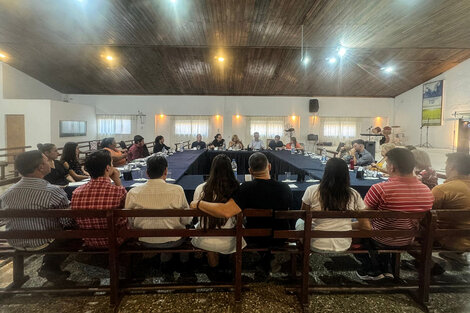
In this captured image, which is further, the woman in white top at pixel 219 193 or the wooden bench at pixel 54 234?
the woman in white top at pixel 219 193

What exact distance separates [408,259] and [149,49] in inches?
327

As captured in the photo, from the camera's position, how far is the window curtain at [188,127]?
1300cm

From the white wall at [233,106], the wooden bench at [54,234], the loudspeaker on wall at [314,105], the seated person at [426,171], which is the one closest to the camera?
the wooden bench at [54,234]

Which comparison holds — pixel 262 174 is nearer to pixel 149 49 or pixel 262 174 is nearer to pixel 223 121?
pixel 149 49

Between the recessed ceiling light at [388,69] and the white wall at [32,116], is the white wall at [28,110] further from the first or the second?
the recessed ceiling light at [388,69]

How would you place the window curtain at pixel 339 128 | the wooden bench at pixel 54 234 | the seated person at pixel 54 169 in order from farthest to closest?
the window curtain at pixel 339 128
the seated person at pixel 54 169
the wooden bench at pixel 54 234


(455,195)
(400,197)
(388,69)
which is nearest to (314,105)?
(388,69)

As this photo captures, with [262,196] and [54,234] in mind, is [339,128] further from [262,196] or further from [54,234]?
[54,234]

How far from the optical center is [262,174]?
2.11 meters

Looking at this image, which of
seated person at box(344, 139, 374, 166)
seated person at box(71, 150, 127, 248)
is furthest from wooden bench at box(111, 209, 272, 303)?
seated person at box(344, 139, 374, 166)

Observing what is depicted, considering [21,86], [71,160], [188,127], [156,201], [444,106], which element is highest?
[21,86]

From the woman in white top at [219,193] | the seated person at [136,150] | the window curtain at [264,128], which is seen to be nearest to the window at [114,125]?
the window curtain at [264,128]

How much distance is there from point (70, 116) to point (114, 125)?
7.36ft

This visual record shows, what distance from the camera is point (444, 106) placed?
1025 cm
